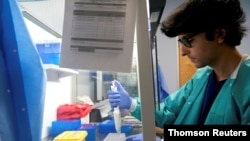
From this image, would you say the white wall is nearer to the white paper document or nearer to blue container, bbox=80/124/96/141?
blue container, bbox=80/124/96/141

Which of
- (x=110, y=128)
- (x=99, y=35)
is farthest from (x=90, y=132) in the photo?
(x=99, y=35)

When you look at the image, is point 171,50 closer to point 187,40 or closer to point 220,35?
point 187,40

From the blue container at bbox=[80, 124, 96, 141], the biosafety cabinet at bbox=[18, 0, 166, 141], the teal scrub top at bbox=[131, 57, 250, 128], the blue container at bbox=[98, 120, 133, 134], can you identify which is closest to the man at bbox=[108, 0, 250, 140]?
the teal scrub top at bbox=[131, 57, 250, 128]

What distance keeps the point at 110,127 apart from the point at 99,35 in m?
0.62

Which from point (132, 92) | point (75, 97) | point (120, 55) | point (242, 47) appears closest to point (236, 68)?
point (242, 47)

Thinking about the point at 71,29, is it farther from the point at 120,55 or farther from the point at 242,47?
the point at 242,47

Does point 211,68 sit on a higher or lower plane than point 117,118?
higher

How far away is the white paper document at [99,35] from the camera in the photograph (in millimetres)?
453

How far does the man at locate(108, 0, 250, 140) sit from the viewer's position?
869 mm

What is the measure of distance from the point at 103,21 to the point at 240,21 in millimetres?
849

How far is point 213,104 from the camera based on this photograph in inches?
36.4

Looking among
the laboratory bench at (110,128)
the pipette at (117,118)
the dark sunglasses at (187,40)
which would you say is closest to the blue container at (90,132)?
the laboratory bench at (110,128)

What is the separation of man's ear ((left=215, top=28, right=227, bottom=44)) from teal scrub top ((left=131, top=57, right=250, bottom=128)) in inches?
5.0

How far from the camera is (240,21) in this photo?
104 centimetres
